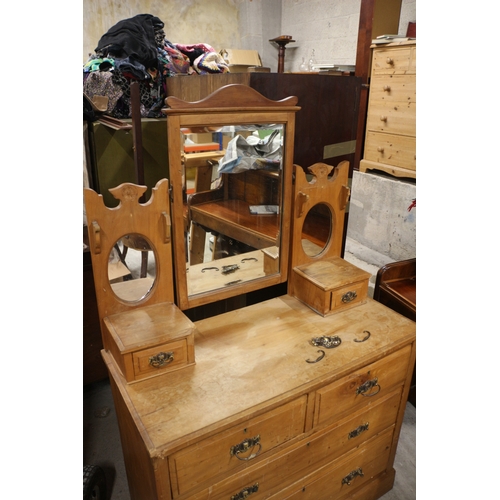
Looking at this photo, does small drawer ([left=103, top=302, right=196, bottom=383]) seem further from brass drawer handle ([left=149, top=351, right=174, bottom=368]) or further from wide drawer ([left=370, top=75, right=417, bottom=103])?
wide drawer ([left=370, top=75, right=417, bottom=103])

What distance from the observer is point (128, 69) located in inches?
94.1

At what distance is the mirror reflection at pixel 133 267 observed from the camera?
150 centimetres

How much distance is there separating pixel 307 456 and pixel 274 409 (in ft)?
1.09

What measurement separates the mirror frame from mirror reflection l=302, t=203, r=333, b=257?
0.14 m

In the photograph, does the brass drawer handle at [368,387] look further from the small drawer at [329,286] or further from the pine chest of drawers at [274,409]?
the small drawer at [329,286]

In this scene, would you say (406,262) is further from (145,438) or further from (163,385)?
(145,438)

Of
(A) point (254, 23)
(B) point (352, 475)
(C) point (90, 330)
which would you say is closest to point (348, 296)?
(B) point (352, 475)

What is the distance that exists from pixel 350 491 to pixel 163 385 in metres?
1.01

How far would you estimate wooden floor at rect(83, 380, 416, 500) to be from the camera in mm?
1906

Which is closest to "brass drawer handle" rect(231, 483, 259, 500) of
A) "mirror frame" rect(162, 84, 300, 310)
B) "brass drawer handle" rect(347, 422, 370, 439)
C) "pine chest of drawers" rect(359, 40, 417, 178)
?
"brass drawer handle" rect(347, 422, 370, 439)

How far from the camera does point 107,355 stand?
1.45 metres

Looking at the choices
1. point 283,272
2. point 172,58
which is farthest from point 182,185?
point 172,58

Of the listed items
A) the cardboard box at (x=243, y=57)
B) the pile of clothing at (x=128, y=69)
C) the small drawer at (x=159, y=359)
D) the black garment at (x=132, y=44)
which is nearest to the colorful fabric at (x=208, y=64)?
the pile of clothing at (x=128, y=69)

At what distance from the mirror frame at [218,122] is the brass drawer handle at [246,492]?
2.10ft
